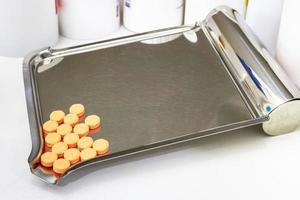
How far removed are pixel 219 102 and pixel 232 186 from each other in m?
0.09

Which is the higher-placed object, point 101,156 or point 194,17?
point 194,17

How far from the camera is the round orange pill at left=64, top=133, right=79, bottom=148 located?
1.53 feet

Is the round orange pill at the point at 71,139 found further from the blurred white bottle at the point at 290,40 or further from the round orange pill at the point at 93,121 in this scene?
the blurred white bottle at the point at 290,40

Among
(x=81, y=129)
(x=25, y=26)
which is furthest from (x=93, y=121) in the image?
(x=25, y=26)

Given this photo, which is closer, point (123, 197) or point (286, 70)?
point (123, 197)

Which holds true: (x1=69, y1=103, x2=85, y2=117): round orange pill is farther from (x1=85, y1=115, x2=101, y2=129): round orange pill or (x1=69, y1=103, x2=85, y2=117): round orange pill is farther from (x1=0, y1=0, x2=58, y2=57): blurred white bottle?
(x1=0, y1=0, x2=58, y2=57): blurred white bottle

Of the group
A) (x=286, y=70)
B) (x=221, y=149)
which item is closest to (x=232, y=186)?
(x=221, y=149)

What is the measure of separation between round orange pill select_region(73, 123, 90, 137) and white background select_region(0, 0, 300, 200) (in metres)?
0.04

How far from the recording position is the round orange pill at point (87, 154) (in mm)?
449

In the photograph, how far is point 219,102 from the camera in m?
0.51

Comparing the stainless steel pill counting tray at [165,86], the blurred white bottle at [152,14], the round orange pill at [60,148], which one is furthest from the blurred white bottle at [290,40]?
the round orange pill at [60,148]

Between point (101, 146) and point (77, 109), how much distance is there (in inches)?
2.2

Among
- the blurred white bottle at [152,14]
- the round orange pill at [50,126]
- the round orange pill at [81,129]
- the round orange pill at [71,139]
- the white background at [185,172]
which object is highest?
the blurred white bottle at [152,14]

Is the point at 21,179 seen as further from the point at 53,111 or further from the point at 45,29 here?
the point at 45,29
